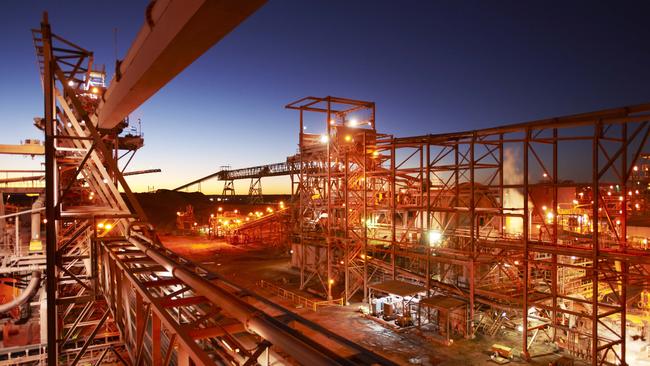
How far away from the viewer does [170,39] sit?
4.01m

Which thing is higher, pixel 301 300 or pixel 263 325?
pixel 263 325

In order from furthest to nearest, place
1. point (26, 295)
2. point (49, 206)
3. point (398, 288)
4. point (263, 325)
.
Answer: point (398, 288), point (26, 295), point (49, 206), point (263, 325)

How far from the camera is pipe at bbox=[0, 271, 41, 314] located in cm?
1790

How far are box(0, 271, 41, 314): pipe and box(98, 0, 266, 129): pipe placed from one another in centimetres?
1670

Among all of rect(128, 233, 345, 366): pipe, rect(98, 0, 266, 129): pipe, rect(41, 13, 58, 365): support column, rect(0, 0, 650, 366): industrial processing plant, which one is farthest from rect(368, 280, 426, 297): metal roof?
rect(98, 0, 266, 129): pipe

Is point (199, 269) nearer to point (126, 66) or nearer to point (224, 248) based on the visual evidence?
point (126, 66)

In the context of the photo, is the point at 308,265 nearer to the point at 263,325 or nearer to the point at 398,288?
the point at 398,288

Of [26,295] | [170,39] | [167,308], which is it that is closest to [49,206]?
[167,308]

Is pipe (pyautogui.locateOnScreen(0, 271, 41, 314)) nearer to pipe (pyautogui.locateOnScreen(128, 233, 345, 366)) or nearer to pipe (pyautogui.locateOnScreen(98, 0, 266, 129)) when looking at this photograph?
pipe (pyautogui.locateOnScreen(98, 0, 266, 129))

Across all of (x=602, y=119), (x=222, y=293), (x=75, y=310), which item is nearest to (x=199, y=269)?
(x=222, y=293)

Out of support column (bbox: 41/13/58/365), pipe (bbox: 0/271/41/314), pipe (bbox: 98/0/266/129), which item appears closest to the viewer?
pipe (bbox: 98/0/266/129)

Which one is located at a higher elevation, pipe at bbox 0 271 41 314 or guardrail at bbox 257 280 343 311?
pipe at bbox 0 271 41 314

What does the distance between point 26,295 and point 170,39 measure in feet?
65.6

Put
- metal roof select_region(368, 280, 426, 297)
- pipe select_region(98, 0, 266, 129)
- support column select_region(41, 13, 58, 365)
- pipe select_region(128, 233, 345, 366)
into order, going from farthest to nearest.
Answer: metal roof select_region(368, 280, 426, 297) → support column select_region(41, 13, 58, 365) → pipe select_region(98, 0, 266, 129) → pipe select_region(128, 233, 345, 366)
